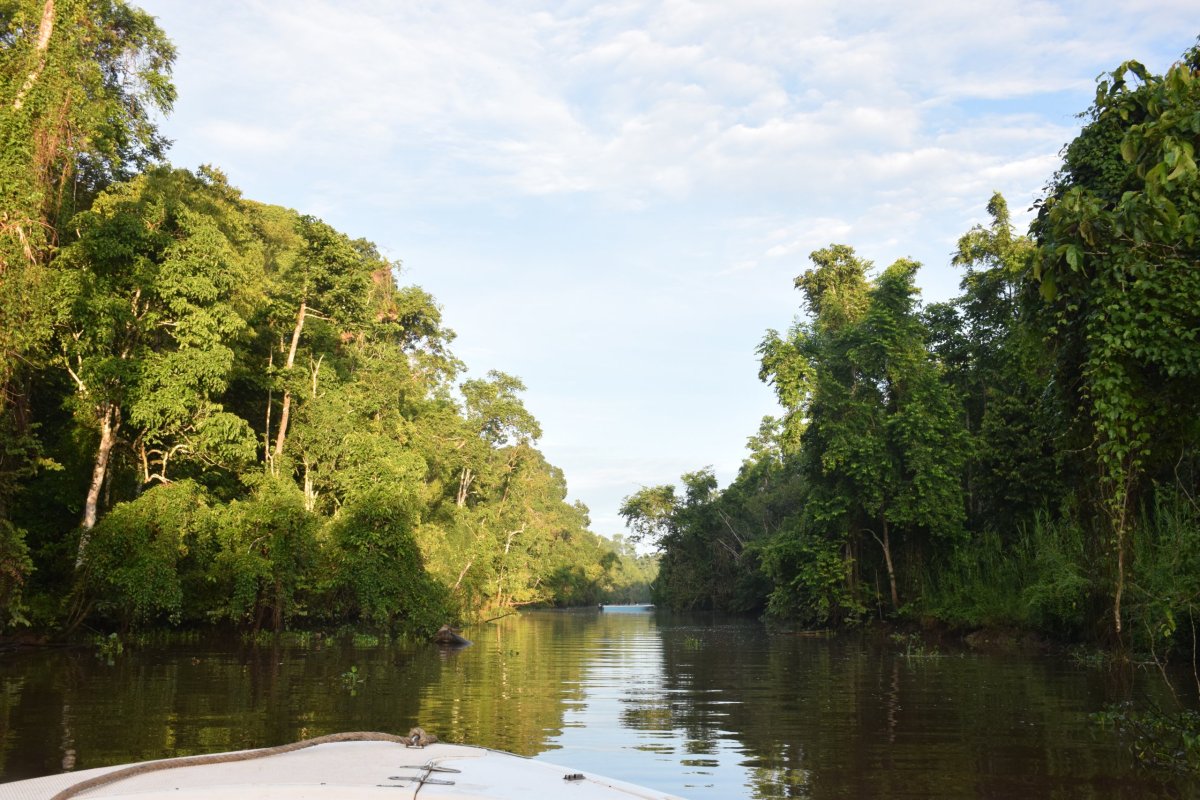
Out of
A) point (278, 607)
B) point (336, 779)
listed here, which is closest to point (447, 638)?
point (278, 607)

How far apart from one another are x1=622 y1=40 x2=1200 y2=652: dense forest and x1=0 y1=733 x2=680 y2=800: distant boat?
3651 mm

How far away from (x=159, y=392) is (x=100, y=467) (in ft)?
7.37

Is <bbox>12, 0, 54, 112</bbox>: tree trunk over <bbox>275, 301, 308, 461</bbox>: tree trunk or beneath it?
over

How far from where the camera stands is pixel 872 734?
955cm

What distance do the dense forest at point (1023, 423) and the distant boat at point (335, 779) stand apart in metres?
3.65

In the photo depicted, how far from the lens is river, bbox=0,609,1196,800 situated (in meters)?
7.44

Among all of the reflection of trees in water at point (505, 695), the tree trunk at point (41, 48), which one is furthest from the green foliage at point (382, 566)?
the tree trunk at point (41, 48)

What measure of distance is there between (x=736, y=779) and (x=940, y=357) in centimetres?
2929

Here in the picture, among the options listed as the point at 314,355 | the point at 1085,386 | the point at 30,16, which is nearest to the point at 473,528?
the point at 314,355

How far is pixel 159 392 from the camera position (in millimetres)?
20797

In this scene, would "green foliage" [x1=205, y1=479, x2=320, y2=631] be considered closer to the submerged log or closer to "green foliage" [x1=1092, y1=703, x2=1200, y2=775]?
the submerged log

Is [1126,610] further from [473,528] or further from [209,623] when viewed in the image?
[473,528]

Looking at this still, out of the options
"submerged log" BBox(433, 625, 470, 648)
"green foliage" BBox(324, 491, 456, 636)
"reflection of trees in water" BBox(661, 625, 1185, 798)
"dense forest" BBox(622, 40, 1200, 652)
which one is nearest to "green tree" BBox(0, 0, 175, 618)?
"green foliage" BBox(324, 491, 456, 636)

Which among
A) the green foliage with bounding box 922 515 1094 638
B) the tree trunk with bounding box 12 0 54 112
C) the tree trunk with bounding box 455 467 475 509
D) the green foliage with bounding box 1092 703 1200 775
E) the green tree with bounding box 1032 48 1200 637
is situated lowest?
the green foliage with bounding box 1092 703 1200 775
